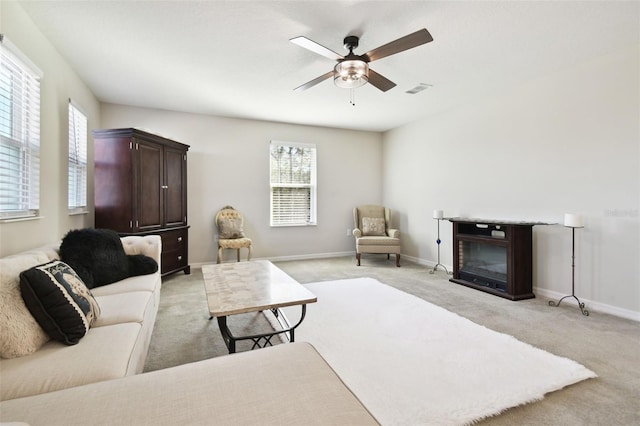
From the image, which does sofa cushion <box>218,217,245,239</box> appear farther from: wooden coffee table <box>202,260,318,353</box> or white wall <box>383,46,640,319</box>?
white wall <box>383,46,640,319</box>

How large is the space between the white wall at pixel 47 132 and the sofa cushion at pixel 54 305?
909mm

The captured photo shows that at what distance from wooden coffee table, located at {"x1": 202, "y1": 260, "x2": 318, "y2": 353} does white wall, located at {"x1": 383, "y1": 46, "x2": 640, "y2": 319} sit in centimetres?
310

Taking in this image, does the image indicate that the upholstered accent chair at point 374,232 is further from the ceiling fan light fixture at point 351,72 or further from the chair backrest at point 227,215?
the ceiling fan light fixture at point 351,72

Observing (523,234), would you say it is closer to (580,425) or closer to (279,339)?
(580,425)

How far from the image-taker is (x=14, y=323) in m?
1.32

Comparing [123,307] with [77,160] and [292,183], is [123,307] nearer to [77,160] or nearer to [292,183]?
[77,160]

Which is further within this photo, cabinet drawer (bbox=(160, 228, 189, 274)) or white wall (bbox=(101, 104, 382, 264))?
white wall (bbox=(101, 104, 382, 264))


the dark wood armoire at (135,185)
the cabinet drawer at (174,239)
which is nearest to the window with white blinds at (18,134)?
the dark wood armoire at (135,185)

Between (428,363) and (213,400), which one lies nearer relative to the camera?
(213,400)

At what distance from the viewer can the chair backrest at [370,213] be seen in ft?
18.9

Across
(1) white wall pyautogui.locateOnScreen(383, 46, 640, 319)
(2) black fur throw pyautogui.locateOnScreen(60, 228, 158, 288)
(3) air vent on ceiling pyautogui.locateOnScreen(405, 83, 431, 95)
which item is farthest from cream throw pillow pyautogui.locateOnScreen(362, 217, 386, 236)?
(2) black fur throw pyautogui.locateOnScreen(60, 228, 158, 288)

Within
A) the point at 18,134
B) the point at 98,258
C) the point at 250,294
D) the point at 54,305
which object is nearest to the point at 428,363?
the point at 250,294

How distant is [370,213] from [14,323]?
16.7ft

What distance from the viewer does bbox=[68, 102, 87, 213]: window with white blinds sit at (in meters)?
3.27
